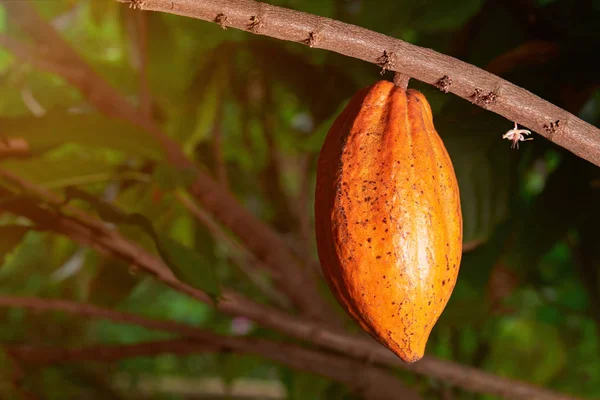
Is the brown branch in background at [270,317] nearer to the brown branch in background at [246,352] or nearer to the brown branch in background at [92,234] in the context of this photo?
the brown branch in background at [92,234]

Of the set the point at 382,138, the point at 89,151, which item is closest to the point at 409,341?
the point at 382,138

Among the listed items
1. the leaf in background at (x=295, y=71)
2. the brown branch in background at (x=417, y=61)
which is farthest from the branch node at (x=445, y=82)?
the leaf in background at (x=295, y=71)

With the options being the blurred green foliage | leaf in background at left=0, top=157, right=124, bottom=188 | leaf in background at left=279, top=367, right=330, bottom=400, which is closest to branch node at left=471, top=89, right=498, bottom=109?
the blurred green foliage

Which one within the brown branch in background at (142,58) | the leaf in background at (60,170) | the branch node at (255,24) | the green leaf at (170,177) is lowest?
the leaf in background at (60,170)

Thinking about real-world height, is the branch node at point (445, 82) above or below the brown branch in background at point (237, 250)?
above

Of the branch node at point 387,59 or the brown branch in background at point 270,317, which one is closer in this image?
the branch node at point 387,59

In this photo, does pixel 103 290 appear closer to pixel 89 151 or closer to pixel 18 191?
pixel 18 191

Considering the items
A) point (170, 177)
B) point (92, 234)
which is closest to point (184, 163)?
point (170, 177)
